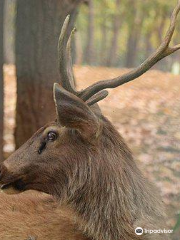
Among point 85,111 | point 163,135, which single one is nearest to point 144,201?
point 85,111

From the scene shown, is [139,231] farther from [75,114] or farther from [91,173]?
[75,114]

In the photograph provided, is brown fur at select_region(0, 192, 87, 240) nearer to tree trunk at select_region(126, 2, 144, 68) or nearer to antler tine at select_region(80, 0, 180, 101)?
antler tine at select_region(80, 0, 180, 101)

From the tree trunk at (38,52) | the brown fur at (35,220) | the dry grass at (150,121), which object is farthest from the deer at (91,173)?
the tree trunk at (38,52)

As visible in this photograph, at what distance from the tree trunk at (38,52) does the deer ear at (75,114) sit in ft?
7.26

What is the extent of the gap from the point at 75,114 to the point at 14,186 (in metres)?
0.79

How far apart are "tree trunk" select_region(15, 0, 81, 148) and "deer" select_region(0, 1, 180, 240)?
1.91 metres

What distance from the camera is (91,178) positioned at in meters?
3.41

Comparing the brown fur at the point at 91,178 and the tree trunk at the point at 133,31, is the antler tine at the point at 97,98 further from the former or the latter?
the tree trunk at the point at 133,31

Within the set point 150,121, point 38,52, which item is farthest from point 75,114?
point 150,121

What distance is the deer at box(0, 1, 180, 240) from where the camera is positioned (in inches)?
133

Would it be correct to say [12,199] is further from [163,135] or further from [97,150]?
[163,135]

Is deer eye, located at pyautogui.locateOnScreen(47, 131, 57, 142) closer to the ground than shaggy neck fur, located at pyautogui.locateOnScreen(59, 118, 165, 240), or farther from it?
farther from it

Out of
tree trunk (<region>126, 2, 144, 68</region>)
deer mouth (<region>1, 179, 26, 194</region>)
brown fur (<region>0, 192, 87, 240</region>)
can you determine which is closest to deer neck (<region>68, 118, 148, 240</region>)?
brown fur (<region>0, 192, 87, 240</region>)

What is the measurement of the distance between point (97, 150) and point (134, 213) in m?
0.52
